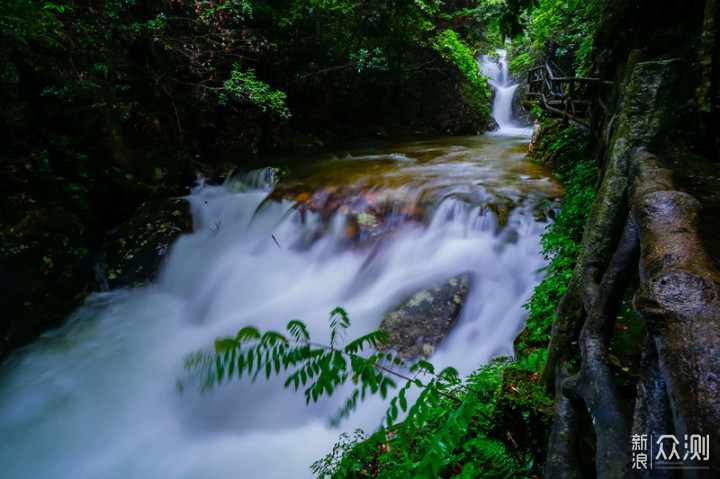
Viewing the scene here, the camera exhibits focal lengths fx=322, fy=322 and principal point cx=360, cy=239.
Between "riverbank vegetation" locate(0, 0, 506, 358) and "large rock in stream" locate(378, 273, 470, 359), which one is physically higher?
"riverbank vegetation" locate(0, 0, 506, 358)

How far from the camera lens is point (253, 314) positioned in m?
5.27

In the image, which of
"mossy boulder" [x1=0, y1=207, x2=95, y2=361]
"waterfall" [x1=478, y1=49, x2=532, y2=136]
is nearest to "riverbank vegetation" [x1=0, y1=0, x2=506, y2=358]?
"mossy boulder" [x1=0, y1=207, x2=95, y2=361]

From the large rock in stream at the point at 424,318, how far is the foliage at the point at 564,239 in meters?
0.95

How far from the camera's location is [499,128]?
56.9 ft

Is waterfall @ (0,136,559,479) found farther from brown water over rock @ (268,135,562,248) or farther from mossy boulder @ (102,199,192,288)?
mossy boulder @ (102,199,192,288)

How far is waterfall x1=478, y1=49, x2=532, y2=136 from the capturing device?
17.2m

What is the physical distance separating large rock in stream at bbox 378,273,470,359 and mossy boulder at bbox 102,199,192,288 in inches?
180

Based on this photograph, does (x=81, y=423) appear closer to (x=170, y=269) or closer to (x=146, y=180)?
(x=170, y=269)

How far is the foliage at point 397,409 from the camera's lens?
1.48 meters

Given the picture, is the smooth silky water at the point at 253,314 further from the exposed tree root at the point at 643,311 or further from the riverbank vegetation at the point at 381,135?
the exposed tree root at the point at 643,311

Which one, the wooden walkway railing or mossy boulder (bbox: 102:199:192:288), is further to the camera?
mossy boulder (bbox: 102:199:192:288)

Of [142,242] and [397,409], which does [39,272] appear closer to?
[142,242]

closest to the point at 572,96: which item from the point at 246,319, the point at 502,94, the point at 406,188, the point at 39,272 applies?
the point at 406,188

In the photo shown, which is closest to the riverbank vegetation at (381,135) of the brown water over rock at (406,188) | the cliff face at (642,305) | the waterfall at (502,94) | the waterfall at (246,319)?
the cliff face at (642,305)
